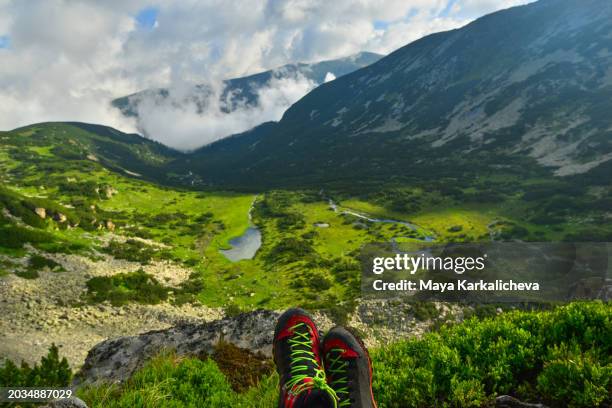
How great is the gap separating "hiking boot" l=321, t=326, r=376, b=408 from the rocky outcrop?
492cm

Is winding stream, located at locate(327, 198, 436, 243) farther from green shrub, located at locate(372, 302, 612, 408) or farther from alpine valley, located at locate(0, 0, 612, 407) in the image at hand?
green shrub, located at locate(372, 302, 612, 408)

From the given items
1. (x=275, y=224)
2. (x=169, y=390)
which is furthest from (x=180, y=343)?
(x=275, y=224)

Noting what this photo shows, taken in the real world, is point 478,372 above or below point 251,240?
above

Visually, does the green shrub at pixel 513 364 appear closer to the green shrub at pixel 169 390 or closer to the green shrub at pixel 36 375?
the green shrub at pixel 169 390

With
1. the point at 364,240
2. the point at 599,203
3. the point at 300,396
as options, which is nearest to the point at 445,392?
the point at 300,396

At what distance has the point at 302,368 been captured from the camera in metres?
5.27

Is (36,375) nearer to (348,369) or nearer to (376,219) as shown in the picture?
(348,369)

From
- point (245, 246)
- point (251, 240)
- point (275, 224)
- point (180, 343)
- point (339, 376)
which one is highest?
point (339, 376)

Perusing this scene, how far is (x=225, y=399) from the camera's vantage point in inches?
232

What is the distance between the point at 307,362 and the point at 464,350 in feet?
8.41

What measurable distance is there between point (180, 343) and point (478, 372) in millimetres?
8515

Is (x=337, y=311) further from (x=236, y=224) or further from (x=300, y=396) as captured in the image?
(x=236, y=224)

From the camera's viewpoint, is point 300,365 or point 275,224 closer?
point 300,365

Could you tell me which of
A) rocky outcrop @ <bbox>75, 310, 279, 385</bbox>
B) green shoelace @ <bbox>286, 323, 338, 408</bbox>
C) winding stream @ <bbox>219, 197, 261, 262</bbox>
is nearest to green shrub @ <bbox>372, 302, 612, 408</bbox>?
green shoelace @ <bbox>286, 323, 338, 408</bbox>
